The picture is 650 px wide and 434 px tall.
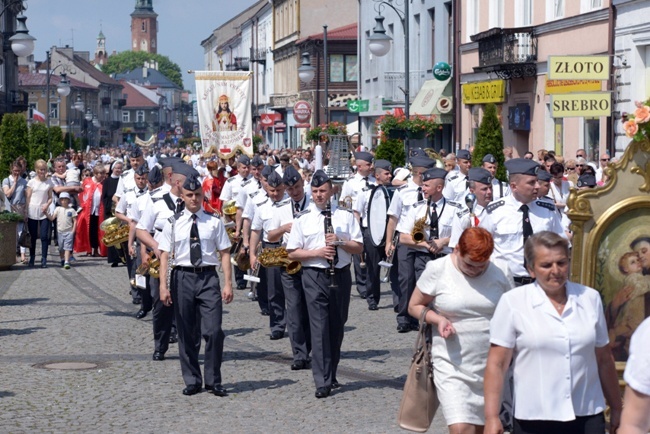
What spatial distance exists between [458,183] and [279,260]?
19.4ft

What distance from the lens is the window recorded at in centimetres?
7512

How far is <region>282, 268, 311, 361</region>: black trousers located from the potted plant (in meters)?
11.1

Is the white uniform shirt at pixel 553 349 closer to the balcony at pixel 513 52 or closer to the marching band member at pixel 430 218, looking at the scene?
the marching band member at pixel 430 218

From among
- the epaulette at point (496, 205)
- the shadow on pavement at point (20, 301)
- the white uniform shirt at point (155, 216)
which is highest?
the epaulette at point (496, 205)

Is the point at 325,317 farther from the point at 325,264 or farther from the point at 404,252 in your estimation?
the point at 404,252

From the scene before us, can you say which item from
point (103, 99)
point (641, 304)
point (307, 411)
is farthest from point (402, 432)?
point (103, 99)

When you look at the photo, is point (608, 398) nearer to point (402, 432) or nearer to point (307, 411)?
point (402, 432)

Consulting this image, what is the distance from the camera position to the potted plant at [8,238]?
21859 millimetres

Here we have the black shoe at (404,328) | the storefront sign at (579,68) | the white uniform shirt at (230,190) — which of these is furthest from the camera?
the white uniform shirt at (230,190)

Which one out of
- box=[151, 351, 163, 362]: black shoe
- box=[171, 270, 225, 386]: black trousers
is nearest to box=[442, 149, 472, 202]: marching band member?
box=[151, 351, 163, 362]: black shoe

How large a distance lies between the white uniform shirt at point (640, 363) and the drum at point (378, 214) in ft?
37.8

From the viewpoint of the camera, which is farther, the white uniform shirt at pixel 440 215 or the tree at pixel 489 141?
the tree at pixel 489 141

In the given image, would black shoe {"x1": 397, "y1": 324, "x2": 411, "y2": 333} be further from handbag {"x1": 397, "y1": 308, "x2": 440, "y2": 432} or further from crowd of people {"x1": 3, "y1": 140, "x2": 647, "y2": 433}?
handbag {"x1": 397, "y1": 308, "x2": 440, "y2": 432}

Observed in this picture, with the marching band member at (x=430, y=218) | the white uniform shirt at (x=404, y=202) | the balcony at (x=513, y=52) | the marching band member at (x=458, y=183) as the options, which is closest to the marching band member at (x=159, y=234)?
the marching band member at (x=430, y=218)
